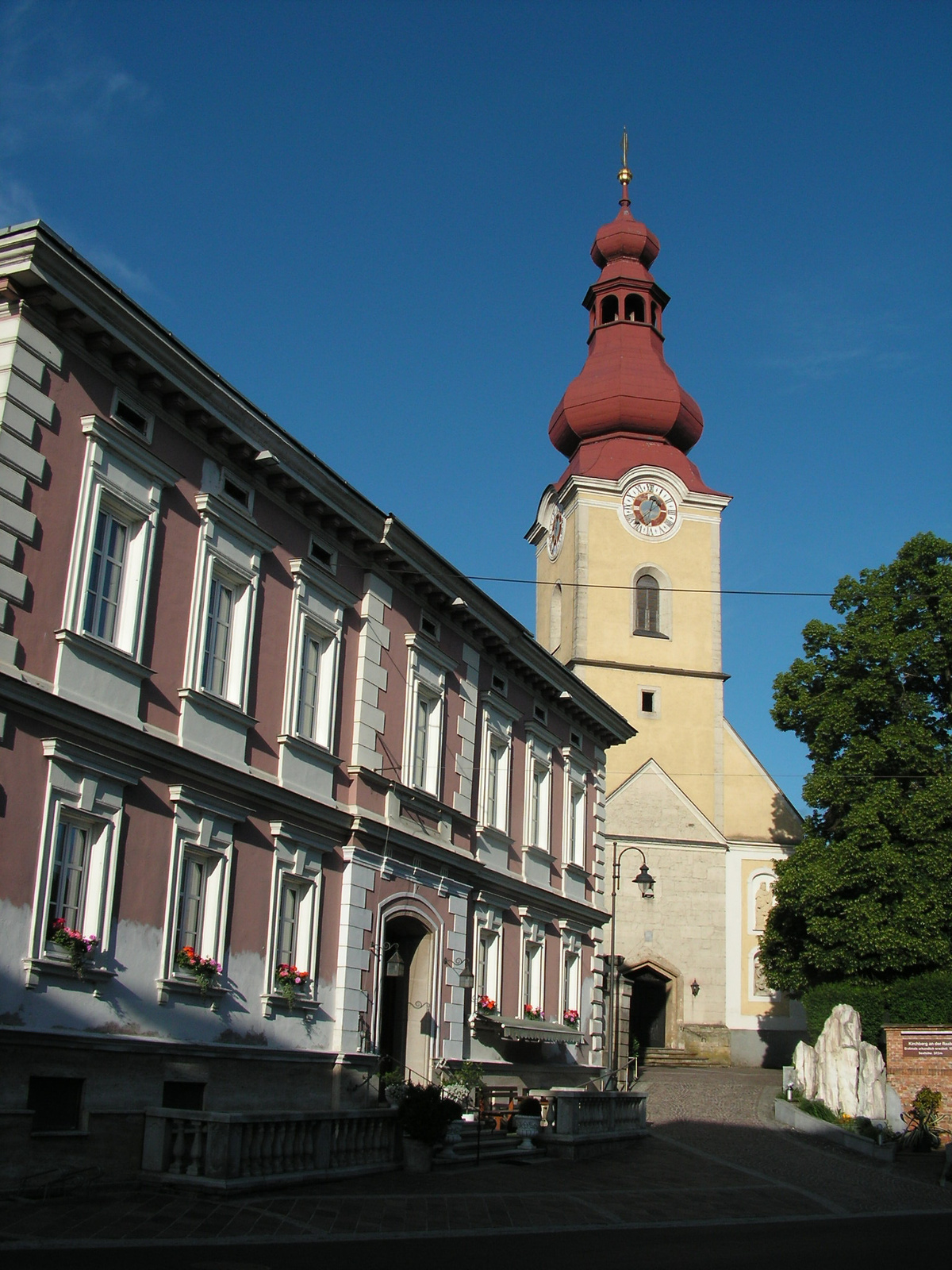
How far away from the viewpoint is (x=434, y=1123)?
17.4 meters

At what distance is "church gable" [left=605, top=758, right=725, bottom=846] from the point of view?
45000 millimetres

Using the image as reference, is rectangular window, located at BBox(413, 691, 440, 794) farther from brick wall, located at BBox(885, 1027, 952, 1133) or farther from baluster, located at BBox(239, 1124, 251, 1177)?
brick wall, located at BBox(885, 1027, 952, 1133)

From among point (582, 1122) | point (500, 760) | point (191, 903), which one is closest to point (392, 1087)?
point (582, 1122)

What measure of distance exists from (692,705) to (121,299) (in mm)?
36626

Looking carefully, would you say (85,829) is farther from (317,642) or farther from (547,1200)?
(547,1200)

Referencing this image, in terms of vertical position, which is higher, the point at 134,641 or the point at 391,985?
the point at 134,641

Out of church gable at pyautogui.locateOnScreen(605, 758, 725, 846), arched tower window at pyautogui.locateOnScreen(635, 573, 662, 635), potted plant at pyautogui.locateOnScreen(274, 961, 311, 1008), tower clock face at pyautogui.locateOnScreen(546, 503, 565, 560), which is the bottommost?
potted plant at pyautogui.locateOnScreen(274, 961, 311, 1008)

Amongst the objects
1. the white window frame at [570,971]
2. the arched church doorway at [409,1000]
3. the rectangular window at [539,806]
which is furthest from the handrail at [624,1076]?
the arched church doorway at [409,1000]

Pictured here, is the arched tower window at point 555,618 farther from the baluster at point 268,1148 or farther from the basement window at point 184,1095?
the baluster at point 268,1148

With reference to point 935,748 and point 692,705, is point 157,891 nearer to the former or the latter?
point 935,748

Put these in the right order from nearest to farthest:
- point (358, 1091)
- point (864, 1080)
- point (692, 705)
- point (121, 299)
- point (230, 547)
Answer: point (121, 299)
point (230, 547)
point (358, 1091)
point (864, 1080)
point (692, 705)

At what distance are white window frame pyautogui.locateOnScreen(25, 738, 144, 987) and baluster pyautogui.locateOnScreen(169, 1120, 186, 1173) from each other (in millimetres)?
1959

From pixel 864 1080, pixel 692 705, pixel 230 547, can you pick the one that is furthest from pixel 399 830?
pixel 692 705

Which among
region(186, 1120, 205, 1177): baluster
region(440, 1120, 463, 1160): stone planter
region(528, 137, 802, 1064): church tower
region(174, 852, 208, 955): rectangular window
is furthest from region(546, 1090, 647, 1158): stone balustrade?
region(528, 137, 802, 1064): church tower
